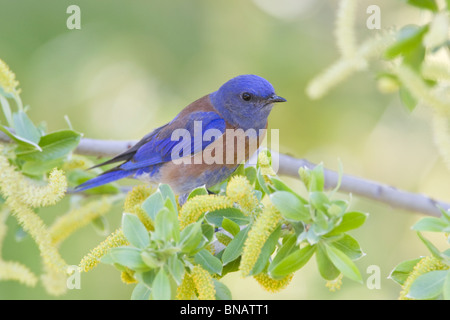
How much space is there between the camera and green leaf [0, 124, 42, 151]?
103 inches

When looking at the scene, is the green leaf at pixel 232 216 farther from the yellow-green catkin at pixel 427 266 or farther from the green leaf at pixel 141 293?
the yellow-green catkin at pixel 427 266

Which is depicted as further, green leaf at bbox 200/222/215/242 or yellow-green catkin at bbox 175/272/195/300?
green leaf at bbox 200/222/215/242

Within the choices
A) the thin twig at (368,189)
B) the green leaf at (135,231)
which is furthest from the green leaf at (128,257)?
the thin twig at (368,189)

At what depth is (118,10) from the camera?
6047 millimetres

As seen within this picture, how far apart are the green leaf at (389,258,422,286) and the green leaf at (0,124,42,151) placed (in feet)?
5.54

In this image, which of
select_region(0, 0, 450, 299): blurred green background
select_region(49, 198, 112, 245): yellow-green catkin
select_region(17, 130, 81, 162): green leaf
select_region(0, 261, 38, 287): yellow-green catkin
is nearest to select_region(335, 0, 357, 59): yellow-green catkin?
select_region(17, 130, 81, 162): green leaf

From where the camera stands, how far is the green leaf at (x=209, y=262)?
1893mm

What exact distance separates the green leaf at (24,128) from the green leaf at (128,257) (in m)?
1.21

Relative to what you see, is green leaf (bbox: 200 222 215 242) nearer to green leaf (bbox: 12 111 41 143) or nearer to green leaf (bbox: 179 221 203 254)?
green leaf (bbox: 179 221 203 254)

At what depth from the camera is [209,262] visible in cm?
190

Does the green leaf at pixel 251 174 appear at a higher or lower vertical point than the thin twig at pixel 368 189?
lower

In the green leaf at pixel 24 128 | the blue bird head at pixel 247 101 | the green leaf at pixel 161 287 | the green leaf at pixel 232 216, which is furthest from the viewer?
the blue bird head at pixel 247 101

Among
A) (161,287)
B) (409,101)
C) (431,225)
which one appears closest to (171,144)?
(409,101)

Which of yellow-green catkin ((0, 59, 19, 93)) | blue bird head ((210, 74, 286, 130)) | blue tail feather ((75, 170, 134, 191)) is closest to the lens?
yellow-green catkin ((0, 59, 19, 93))
